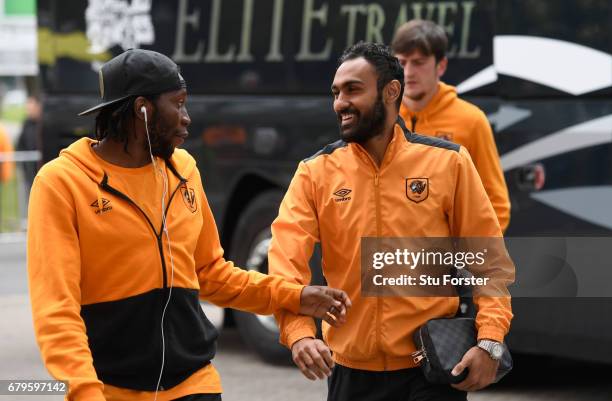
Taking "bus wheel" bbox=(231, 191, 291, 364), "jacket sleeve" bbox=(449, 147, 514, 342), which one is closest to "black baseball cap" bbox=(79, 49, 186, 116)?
"jacket sleeve" bbox=(449, 147, 514, 342)

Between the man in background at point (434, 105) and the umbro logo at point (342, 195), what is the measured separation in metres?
1.94

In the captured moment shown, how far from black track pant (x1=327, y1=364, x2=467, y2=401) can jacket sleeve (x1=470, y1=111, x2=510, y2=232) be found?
189 centimetres

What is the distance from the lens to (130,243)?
3.98m

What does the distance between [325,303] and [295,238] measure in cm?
26

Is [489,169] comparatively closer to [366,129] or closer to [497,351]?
[366,129]

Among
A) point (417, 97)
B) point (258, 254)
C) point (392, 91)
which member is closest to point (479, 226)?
point (392, 91)

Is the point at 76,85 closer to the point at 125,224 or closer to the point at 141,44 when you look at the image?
the point at 141,44

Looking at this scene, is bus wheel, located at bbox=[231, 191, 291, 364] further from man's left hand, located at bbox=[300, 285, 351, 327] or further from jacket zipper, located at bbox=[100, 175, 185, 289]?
jacket zipper, located at bbox=[100, 175, 185, 289]

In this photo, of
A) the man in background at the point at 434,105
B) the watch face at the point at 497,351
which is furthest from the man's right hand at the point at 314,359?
the man in background at the point at 434,105

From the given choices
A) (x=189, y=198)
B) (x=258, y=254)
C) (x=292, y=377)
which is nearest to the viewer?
(x=189, y=198)

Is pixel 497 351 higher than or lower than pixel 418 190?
lower

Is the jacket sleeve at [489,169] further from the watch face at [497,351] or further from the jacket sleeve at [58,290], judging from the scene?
the jacket sleeve at [58,290]

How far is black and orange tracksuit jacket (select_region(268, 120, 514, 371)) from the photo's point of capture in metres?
4.46

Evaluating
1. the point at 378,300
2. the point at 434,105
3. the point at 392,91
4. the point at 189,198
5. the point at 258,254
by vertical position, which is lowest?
the point at 258,254
